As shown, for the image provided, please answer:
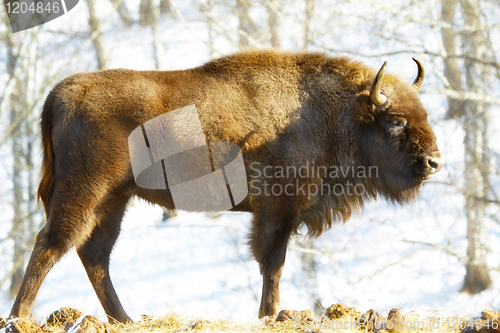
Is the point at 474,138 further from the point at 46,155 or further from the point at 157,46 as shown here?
the point at 46,155

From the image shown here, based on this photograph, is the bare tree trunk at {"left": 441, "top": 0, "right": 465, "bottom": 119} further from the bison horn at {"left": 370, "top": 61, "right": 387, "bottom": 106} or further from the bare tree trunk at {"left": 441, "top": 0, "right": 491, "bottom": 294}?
the bison horn at {"left": 370, "top": 61, "right": 387, "bottom": 106}

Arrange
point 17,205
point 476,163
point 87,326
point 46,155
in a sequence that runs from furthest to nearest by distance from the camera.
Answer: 1. point 17,205
2. point 476,163
3. point 46,155
4. point 87,326

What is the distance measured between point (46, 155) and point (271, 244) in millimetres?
2127

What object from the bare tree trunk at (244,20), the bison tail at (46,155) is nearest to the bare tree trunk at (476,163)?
the bare tree trunk at (244,20)

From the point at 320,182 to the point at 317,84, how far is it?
A: 95cm

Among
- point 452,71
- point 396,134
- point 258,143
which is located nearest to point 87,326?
point 258,143

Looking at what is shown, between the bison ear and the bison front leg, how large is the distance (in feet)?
3.79

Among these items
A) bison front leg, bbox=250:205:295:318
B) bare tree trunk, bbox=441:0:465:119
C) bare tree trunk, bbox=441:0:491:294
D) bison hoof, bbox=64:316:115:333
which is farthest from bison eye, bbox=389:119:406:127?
bare tree trunk, bbox=441:0:465:119

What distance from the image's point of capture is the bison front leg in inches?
146

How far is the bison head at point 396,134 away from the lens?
392 centimetres

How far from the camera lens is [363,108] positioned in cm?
400

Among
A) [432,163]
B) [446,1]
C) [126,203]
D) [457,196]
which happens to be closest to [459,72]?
[446,1]

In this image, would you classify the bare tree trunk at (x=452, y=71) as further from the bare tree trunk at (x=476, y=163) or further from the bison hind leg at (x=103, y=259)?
the bison hind leg at (x=103, y=259)

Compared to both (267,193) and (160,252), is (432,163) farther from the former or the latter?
(160,252)
